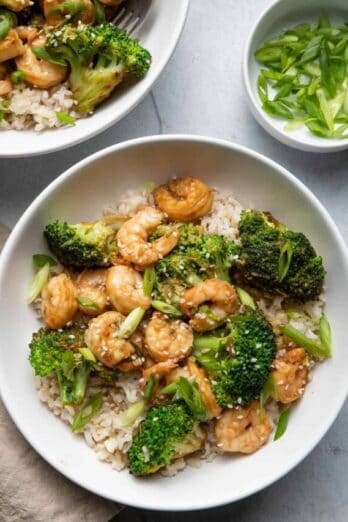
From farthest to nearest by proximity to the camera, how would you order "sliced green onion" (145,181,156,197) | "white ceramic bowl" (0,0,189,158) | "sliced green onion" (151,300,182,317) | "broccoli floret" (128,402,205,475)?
"sliced green onion" (145,181,156,197), "white ceramic bowl" (0,0,189,158), "sliced green onion" (151,300,182,317), "broccoli floret" (128,402,205,475)

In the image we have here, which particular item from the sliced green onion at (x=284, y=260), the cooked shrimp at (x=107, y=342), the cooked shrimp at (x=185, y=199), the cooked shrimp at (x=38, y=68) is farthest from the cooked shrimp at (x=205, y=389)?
the cooked shrimp at (x=38, y=68)

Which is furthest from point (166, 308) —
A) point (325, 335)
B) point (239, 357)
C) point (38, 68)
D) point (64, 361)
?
point (38, 68)

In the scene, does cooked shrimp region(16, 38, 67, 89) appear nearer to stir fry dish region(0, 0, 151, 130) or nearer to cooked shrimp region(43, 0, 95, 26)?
stir fry dish region(0, 0, 151, 130)

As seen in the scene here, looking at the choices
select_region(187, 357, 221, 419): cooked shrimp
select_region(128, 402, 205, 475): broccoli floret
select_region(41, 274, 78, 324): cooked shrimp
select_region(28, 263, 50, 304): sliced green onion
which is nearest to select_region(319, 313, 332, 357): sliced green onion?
select_region(187, 357, 221, 419): cooked shrimp

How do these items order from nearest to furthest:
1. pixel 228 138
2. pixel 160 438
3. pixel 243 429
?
pixel 160 438 → pixel 243 429 → pixel 228 138

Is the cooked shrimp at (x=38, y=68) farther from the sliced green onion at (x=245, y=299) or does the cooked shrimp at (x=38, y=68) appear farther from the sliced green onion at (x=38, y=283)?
the sliced green onion at (x=245, y=299)

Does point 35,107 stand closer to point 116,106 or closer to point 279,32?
point 116,106

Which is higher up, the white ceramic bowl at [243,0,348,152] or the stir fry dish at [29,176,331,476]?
the white ceramic bowl at [243,0,348,152]
